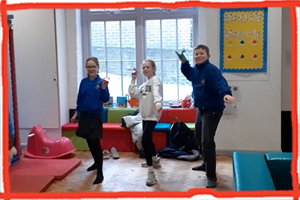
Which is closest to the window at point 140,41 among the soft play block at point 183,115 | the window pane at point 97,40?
the window pane at point 97,40

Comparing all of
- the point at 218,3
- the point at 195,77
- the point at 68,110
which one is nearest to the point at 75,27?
the point at 68,110

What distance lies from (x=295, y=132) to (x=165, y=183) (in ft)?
6.89

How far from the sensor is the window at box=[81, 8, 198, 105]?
188 inches

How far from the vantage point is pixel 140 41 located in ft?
16.0

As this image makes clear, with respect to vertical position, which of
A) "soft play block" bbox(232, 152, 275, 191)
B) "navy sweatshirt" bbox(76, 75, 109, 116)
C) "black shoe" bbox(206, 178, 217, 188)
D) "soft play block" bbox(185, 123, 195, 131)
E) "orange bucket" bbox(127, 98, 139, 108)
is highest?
"navy sweatshirt" bbox(76, 75, 109, 116)

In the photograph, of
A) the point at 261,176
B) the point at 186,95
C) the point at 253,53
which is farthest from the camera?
the point at 186,95

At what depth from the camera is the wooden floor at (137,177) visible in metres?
2.92

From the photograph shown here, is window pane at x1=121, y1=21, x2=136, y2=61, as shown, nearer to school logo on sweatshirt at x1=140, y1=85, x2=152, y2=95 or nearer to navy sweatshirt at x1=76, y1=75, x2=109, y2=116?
school logo on sweatshirt at x1=140, y1=85, x2=152, y2=95

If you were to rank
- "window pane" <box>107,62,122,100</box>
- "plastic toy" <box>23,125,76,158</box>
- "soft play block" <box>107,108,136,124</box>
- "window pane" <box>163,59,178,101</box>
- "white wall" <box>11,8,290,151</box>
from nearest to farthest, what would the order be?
"white wall" <box>11,8,290,151</box>, "plastic toy" <box>23,125,76,158</box>, "soft play block" <box>107,108,136,124</box>, "window pane" <box>163,59,178,101</box>, "window pane" <box>107,62,122,100</box>

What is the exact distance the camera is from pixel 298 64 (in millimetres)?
1027

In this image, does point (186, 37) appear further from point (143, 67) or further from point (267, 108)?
point (143, 67)

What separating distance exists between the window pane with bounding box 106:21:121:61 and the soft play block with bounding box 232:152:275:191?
350 cm

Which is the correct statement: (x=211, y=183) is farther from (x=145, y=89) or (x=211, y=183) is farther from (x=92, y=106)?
(x=92, y=106)

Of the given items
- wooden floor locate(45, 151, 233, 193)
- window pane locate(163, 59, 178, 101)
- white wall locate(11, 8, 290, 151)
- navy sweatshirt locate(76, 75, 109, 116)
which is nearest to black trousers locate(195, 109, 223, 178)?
wooden floor locate(45, 151, 233, 193)
